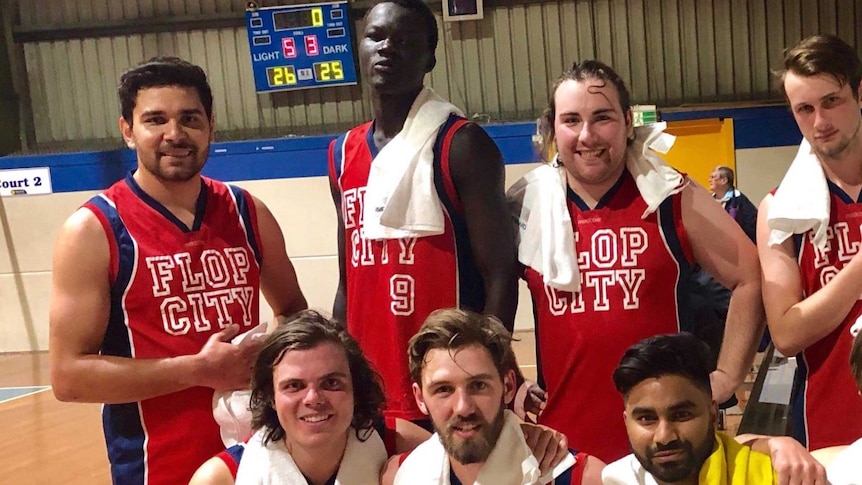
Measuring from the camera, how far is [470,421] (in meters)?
1.75

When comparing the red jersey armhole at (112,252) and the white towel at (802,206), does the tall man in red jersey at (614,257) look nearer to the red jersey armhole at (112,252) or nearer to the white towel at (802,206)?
the white towel at (802,206)

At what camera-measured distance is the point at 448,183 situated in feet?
7.18

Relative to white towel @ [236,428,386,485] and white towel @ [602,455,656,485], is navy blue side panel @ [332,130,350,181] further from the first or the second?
white towel @ [602,455,656,485]

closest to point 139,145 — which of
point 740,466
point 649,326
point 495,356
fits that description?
point 495,356

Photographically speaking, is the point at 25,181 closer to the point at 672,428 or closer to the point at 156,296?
the point at 156,296

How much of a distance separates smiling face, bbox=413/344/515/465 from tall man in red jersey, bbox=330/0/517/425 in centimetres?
34

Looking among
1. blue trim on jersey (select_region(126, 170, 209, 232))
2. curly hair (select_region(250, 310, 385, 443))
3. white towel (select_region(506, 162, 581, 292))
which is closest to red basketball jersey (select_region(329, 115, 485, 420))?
white towel (select_region(506, 162, 581, 292))

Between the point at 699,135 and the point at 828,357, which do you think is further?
the point at 699,135

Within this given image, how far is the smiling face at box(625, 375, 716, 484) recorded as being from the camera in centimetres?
→ 157

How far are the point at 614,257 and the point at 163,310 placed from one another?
1.03 m

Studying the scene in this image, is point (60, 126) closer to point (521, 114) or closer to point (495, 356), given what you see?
point (521, 114)

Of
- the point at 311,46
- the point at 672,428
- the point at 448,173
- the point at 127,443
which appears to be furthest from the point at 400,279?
the point at 311,46

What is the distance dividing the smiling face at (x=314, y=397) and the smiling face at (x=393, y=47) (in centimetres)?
71

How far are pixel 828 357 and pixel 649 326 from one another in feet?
1.33
